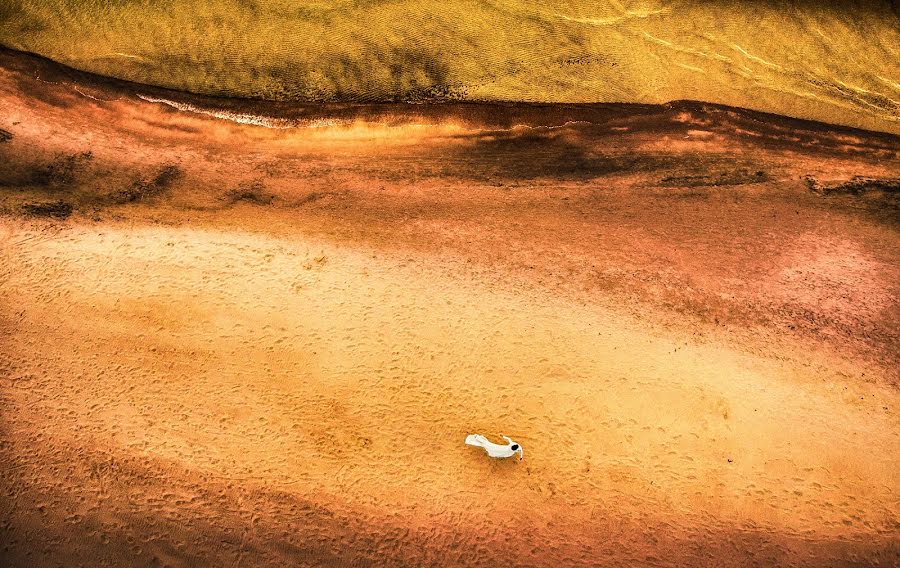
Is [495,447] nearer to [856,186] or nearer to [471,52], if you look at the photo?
[471,52]

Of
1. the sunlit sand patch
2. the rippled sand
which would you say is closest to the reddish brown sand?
the sunlit sand patch

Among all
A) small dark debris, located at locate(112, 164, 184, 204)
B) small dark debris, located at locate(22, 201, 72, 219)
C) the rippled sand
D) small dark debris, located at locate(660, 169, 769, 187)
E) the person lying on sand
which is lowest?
the person lying on sand

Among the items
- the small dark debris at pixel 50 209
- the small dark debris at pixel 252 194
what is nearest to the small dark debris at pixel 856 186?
the small dark debris at pixel 252 194

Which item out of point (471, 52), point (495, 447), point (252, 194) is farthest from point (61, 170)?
point (495, 447)

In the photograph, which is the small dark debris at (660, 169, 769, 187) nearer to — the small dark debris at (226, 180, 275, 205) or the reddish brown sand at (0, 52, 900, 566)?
the reddish brown sand at (0, 52, 900, 566)

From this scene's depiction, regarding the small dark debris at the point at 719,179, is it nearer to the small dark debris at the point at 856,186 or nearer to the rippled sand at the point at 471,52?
the small dark debris at the point at 856,186

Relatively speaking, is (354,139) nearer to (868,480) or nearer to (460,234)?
(460,234)
